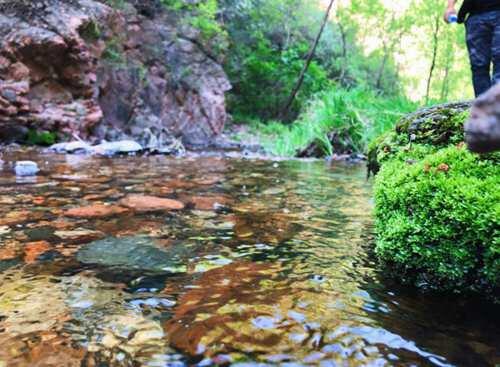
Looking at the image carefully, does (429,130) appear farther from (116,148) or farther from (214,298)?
(116,148)

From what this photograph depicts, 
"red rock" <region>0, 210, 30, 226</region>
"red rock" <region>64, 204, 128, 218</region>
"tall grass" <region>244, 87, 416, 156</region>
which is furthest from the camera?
"tall grass" <region>244, 87, 416, 156</region>

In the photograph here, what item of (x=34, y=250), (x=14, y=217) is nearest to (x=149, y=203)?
(x=14, y=217)

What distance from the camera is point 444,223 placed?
168 centimetres

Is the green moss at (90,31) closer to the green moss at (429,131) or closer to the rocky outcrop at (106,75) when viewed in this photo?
the rocky outcrop at (106,75)

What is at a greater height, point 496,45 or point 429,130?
point 496,45

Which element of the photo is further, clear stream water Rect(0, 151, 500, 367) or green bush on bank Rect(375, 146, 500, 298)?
green bush on bank Rect(375, 146, 500, 298)

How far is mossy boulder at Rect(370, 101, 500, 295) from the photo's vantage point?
158 cm

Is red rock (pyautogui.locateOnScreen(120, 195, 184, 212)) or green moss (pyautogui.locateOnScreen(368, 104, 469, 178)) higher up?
green moss (pyautogui.locateOnScreen(368, 104, 469, 178))

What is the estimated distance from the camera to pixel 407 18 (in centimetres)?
2230

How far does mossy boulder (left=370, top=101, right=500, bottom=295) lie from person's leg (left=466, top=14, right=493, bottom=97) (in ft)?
6.20

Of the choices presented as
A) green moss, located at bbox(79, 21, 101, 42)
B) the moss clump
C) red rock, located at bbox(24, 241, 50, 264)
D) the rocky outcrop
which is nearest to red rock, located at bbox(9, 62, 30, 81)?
the rocky outcrop

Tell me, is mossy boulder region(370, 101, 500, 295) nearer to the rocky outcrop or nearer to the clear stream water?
the clear stream water

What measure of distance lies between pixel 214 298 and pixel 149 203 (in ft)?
A: 6.02

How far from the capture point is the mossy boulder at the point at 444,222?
158cm
